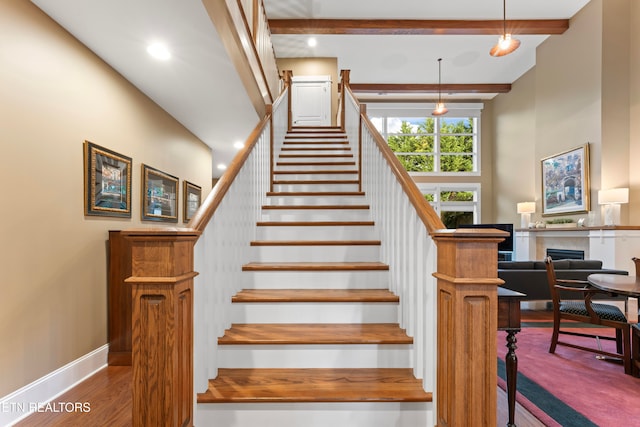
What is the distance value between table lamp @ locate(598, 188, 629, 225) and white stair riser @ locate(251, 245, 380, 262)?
4.49m

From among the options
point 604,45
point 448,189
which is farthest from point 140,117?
point 448,189

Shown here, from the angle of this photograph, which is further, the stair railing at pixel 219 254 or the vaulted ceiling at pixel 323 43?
the vaulted ceiling at pixel 323 43

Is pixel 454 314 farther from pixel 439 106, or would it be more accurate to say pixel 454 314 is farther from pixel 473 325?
pixel 439 106

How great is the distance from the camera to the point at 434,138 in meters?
9.70

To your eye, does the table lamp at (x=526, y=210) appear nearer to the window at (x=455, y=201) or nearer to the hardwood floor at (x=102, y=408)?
the window at (x=455, y=201)

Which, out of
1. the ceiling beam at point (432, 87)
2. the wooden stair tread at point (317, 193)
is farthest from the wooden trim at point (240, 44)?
the ceiling beam at point (432, 87)

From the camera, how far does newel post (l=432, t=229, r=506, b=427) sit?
4.17ft

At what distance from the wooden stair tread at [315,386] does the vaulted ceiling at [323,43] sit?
2.34 m

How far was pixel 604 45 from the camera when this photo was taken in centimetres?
523

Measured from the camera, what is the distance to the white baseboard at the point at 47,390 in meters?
1.99

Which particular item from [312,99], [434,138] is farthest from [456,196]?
→ [312,99]

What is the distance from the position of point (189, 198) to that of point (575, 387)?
489 cm

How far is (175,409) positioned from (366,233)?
1937 mm

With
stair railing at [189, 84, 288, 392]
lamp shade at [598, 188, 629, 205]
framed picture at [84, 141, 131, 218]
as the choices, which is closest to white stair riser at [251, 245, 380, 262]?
stair railing at [189, 84, 288, 392]
